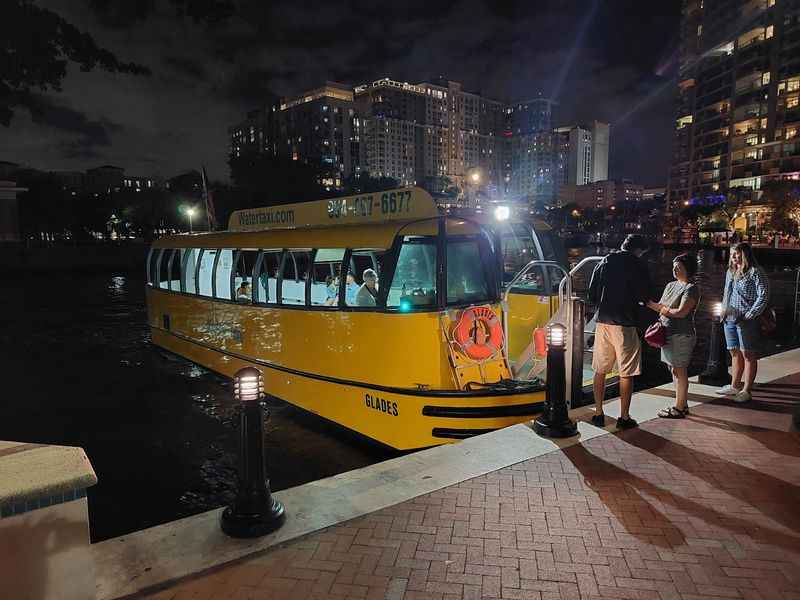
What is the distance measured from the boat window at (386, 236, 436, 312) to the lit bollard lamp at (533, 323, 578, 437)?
5.48 ft

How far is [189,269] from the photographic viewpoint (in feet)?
39.9

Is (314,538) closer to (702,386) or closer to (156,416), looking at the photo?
(702,386)

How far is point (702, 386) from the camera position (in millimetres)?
7363

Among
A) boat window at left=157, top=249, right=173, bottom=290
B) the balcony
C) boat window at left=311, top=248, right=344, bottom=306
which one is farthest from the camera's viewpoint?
the balcony

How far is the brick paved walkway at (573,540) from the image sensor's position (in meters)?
3.18

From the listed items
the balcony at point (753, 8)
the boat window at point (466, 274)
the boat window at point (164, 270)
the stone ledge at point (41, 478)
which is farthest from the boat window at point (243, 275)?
the balcony at point (753, 8)

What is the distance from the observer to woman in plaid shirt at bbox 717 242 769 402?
243 inches

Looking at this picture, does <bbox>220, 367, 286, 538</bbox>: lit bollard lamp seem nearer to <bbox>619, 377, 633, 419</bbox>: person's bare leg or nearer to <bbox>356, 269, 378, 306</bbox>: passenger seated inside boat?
<bbox>356, 269, 378, 306</bbox>: passenger seated inside boat

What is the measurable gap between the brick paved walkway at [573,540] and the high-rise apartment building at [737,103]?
8797cm

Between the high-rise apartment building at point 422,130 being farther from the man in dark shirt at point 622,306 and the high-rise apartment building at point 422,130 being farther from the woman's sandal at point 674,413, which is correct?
the man in dark shirt at point 622,306

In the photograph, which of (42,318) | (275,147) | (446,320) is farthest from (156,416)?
(275,147)

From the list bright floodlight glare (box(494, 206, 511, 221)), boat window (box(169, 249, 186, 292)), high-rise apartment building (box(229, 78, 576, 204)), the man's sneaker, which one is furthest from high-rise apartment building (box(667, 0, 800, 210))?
boat window (box(169, 249, 186, 292))

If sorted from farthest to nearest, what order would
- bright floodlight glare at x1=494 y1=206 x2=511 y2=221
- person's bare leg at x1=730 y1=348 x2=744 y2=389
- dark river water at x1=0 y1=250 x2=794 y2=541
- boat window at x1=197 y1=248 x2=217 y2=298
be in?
boat window at x1=197 y1=248 x2=217 y2=298, bright floodlight glare at x1=494 y1=206 x2=511 y2=221, dark river water at x1=0 y1=250 x2=794 y2=541, person's bare leg at x1=730 y1=348 x2=744 y2=389

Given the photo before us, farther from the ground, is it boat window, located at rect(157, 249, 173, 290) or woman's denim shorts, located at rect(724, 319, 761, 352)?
boat window, located at rect(157, 249, 173, 290)
